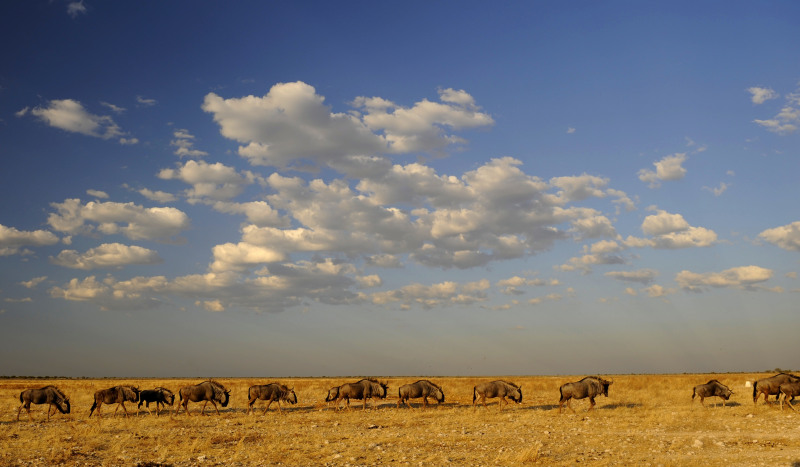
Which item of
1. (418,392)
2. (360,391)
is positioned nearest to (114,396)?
(360,391)

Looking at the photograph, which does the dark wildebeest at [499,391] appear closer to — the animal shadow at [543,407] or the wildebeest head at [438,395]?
the animal shadow at [543,407]

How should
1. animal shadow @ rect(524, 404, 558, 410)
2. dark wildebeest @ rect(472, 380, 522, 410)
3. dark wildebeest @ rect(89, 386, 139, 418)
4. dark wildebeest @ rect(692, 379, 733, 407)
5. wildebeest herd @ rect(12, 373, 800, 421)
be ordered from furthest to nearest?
animal shadow @ rect(524, 404, 558, 410) < dark wildebeest @ rect(472, 380, 522, 410) < dark wildebeest @ rect(692, 379, 733, 407) < dark wildebeest @ rect(89, 386, 139, 418) < wildebeest herd @ rect(12, 373, 800, 421)

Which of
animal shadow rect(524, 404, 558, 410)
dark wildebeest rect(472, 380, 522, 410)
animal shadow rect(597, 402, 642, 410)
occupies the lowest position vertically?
animal shadow rect(524, 404, 558, 410)

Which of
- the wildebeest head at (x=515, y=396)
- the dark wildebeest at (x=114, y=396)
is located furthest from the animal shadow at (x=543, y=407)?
the dark wildebeest at (x=114, y=396)

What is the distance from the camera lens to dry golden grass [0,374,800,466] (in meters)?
14.8

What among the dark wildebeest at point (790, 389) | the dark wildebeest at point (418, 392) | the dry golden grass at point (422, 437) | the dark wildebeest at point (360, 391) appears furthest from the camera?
the dark wildebeest at point (418, 392)

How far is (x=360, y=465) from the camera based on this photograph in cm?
1391

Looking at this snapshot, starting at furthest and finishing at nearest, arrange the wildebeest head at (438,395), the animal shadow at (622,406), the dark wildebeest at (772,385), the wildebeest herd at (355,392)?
the wildebeest head at (438,395) → the animal shadow at (622,406) → the wildebeest herd at (355,392) → the dark wildebeest at (772,385)

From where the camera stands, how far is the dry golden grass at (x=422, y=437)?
1479 cm

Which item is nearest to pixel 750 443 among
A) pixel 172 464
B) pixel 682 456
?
pixel 682 456

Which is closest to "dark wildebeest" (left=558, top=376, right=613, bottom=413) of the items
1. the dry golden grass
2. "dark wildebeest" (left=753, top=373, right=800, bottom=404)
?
the dry golden grass

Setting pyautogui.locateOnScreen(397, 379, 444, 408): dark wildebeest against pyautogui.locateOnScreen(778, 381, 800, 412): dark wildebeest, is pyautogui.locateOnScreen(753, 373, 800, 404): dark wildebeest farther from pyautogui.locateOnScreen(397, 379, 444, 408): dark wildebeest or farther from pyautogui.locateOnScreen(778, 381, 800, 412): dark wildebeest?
pyautogui.locateOnScreen(397, 379, 444, 408): dark wildebeest

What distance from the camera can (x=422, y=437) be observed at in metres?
18.6

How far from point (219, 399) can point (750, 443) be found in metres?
23.0
